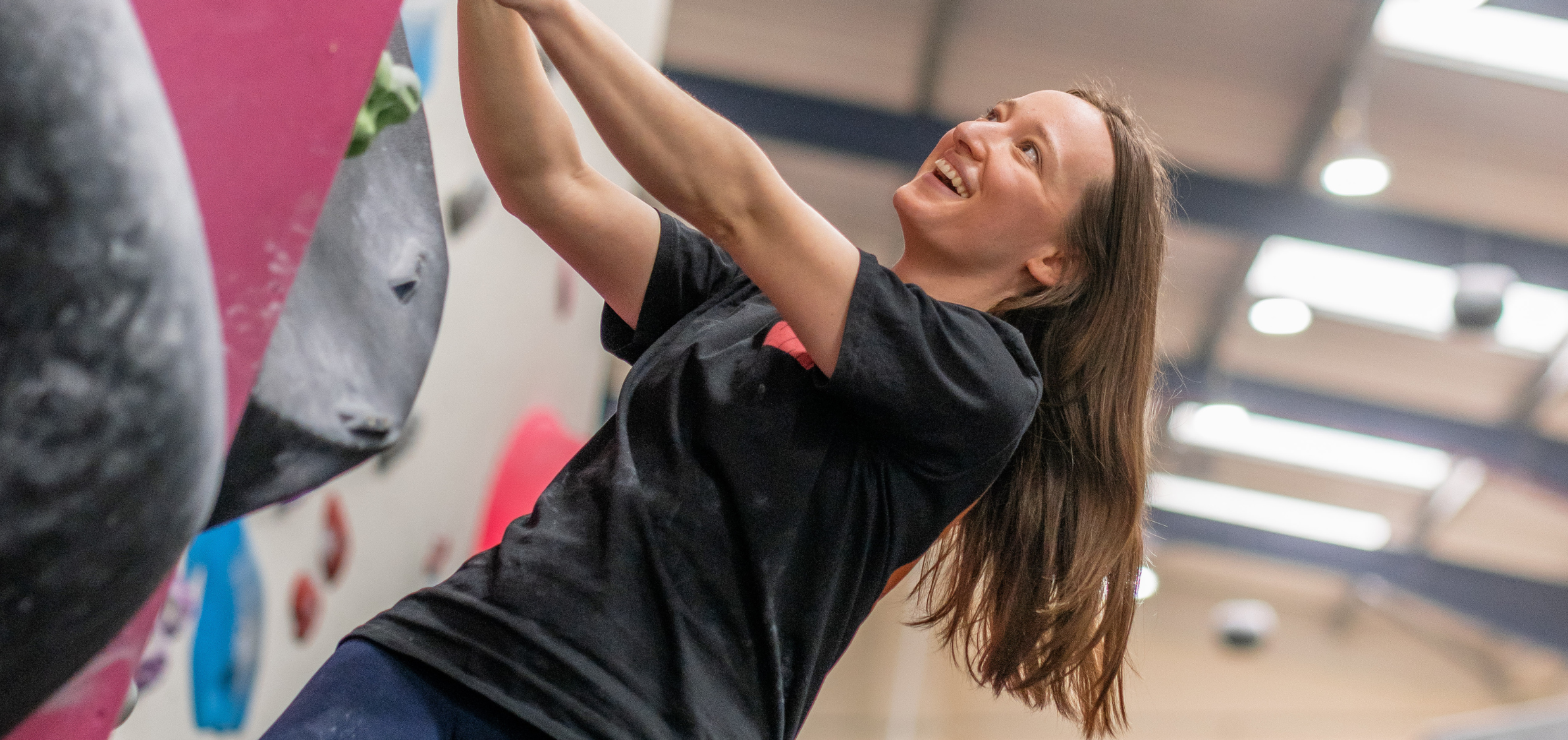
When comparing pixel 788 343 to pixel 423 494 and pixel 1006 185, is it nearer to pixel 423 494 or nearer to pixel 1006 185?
pixel 1006 185

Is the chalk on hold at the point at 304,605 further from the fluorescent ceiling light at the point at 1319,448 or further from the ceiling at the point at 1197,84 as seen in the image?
the fluorescent ceiling light at the point at 1319,448

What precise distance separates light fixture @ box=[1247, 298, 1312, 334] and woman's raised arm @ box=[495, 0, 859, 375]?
673 cm

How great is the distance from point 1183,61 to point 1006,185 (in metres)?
4.83

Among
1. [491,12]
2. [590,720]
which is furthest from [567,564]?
[491,12]

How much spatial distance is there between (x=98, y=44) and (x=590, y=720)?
53 centimetres

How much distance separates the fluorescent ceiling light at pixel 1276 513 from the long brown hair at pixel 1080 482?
9.20 m

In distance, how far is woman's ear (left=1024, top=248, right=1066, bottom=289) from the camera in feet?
4.17

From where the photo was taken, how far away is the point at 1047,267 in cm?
128

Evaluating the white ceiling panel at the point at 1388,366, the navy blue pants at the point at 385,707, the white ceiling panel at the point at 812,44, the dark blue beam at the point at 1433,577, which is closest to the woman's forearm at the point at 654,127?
the navy blue pants at the point at 385,707

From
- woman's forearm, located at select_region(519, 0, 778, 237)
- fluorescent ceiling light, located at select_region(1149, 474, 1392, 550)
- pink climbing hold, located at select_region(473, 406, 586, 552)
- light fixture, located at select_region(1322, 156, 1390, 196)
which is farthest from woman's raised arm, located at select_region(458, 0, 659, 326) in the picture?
fluorescent ceiling light, located at select_region(1149, 474, 1392, 550)

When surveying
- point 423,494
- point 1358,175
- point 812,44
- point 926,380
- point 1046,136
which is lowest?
point 423,494

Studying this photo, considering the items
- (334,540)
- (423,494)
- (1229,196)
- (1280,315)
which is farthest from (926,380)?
(1280,315)

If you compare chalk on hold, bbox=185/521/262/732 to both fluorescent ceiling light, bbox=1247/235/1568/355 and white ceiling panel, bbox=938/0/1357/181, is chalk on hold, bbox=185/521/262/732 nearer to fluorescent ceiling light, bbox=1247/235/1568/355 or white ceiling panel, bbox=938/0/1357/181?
white ceiling panel, bbox=938/0/1357/181

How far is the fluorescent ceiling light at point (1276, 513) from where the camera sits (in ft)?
33.8
